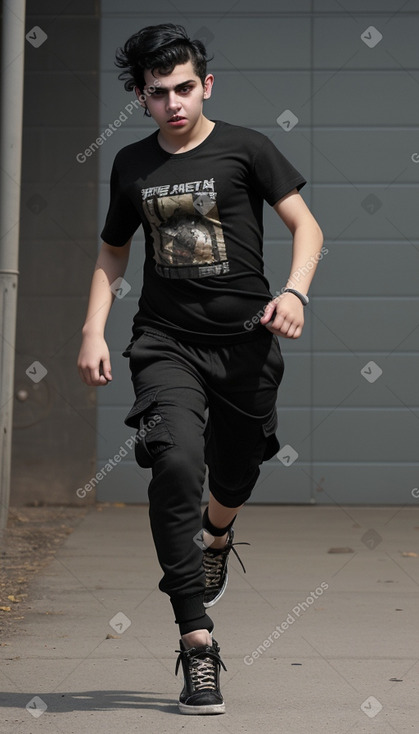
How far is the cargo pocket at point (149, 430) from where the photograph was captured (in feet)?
10.7

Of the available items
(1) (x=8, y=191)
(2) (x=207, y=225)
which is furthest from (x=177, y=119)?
(1) (x=8, y=191)

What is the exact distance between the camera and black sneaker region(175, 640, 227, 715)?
126 inches

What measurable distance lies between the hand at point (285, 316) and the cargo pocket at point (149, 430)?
38cm

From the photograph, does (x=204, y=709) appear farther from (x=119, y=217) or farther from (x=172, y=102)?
(x=172, y=102)

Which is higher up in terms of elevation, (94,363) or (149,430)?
(94,363)

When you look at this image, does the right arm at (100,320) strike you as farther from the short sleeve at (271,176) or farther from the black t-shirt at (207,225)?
the short sleeve at (271,176)

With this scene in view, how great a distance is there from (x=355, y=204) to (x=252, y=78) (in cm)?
104

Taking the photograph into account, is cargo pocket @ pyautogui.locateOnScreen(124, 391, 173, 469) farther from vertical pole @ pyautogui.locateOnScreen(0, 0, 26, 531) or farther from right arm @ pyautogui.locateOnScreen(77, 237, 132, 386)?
vertical pole @ pyautogui.locateOnScreen(0, 0, 26, 531)

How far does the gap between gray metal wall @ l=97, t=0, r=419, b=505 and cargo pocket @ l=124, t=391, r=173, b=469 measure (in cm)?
425

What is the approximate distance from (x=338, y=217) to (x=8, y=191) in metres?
2.26

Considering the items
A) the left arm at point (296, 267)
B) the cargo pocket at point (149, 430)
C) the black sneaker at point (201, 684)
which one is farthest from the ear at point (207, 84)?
the black sneaker at point (201, 684)

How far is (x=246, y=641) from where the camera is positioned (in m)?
4.10

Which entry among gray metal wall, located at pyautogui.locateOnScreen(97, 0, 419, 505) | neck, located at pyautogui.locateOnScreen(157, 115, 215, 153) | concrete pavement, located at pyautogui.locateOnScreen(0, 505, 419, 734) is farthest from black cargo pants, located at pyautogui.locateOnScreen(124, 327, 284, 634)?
gray metal wall, located at pyautogui.locateOnScreen(97, 0, 419, 505)

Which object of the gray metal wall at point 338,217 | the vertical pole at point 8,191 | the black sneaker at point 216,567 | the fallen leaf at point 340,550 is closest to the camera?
the black sneaker at point 216,567
